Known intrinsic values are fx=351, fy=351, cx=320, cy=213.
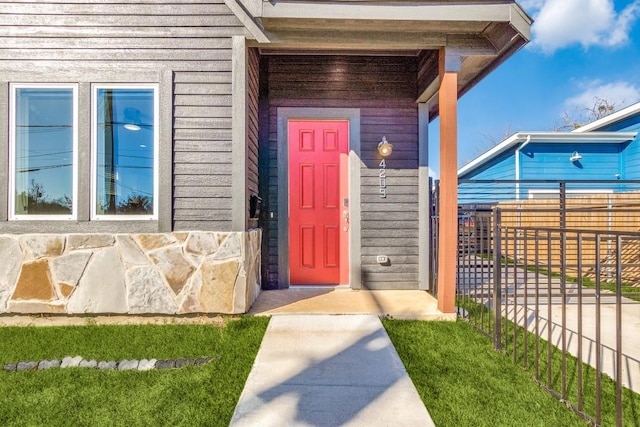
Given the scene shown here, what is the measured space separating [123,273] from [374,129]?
10.2 feet

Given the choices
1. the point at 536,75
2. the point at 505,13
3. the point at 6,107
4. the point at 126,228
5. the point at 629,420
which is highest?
the point at 536,75

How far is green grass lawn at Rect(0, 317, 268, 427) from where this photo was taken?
1842 mm

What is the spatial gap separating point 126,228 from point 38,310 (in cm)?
103

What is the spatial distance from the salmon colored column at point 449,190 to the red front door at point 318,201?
1347 mm

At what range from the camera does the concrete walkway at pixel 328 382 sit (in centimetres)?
184

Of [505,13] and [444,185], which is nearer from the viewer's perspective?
[505,13]

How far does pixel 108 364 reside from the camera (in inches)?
93.7

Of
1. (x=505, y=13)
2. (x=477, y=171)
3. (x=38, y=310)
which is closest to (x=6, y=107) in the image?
(x=38, y=310)

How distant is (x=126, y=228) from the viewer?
10.3 feet

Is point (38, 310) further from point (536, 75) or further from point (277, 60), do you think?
point (536, 75)

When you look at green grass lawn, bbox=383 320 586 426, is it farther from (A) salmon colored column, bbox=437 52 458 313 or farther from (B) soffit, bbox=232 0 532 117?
(B) soffit, bbox=232 0 532 117

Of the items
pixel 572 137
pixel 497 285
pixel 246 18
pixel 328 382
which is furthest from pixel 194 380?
pixel 572 137

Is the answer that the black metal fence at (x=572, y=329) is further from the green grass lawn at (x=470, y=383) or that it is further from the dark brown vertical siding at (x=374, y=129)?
the dark brown vertical siding at (x=374, y=129)

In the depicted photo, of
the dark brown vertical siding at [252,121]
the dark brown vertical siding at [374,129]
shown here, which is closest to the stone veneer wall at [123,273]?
the dark brown vertical siding at [252,121]
